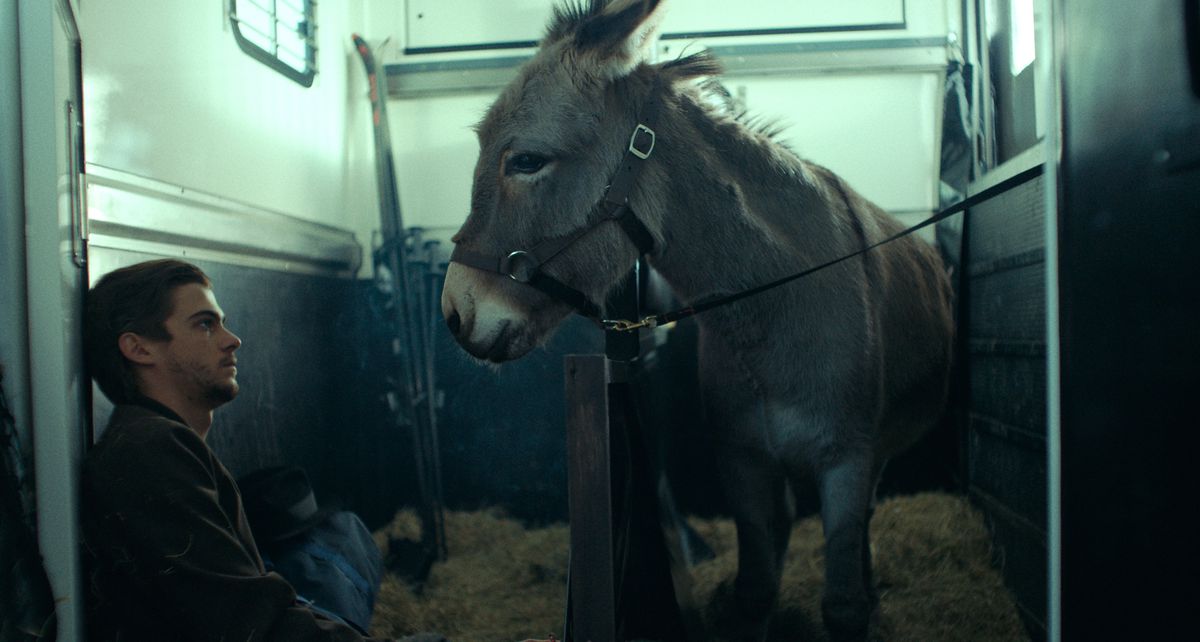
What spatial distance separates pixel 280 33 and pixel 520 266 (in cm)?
82

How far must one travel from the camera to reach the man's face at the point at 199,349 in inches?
58.7

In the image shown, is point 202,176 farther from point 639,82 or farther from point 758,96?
point 758,96

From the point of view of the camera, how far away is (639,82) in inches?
65.8

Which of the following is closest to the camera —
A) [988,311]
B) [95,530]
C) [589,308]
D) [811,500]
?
[95,530]

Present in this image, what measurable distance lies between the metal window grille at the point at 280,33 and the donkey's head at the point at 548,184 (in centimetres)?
50

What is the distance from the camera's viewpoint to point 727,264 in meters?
1.70

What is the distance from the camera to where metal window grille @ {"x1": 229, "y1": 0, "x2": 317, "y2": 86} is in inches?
66.9

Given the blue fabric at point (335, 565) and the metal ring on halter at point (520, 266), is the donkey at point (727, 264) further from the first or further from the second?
the blue fabric at point (335, 565)

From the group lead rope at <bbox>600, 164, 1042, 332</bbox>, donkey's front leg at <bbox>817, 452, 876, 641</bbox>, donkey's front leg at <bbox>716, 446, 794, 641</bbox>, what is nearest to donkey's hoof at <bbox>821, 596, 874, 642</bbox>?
donkey's front leg at <bbox>817, 452, 876, 641</bbox>

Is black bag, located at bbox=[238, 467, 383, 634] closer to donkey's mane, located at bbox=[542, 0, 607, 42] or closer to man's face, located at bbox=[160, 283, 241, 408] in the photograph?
man's face, located at bbox=[160, 283, 241, 408]

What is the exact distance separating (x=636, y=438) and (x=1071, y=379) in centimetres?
85

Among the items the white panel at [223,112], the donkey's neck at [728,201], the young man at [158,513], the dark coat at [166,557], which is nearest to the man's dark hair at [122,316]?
the young man at [158,513]

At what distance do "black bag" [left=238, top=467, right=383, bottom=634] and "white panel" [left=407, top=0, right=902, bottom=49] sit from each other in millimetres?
1077

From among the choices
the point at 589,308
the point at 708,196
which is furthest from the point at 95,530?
the point at 708,196
